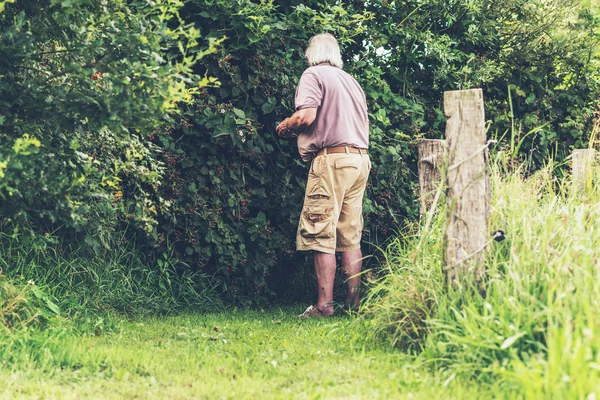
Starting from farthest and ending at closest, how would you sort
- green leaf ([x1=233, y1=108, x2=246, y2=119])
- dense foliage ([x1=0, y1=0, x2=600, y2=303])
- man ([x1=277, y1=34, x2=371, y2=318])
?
green leaf ([x1=233, y1=108, x2=246, y2=119]) → man ([x1=277, y1=34, x2=371, y2=318]) → dense foliage ([x1=0, y1=0, x2=600, y2=303])

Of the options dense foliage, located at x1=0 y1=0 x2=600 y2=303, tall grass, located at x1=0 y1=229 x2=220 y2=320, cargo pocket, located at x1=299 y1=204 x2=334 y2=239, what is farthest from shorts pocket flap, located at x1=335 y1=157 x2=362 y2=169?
tall grass, located at x1=0 y1=229 x2=220 y2=320

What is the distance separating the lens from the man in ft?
19.1

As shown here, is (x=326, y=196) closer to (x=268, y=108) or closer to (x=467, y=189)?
(x=268, y=108)

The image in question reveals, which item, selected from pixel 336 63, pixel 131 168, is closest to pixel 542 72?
pixel 336 63

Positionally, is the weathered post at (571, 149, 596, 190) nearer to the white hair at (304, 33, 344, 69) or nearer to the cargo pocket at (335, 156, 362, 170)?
the cargo pocket at (335, 156, 362, 170)

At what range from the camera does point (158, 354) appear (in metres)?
4.31

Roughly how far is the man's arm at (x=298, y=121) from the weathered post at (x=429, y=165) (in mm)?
917

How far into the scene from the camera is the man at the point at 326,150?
5824mm

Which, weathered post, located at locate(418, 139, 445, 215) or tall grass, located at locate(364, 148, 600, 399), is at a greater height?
weathered post, located at locate(418, 139, 445, 215)

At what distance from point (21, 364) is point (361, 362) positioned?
1863 millimetres

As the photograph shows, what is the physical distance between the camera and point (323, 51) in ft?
19.4

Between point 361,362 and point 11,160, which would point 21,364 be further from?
point 361,362

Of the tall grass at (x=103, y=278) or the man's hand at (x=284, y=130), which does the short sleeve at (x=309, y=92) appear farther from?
the tall grass at (x=103, y=278)

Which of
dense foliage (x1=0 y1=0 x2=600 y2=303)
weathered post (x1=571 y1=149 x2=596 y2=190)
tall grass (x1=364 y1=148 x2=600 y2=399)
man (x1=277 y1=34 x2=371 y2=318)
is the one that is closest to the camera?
tall grass (x1=364 y1=148 x2=600 y2=399)
